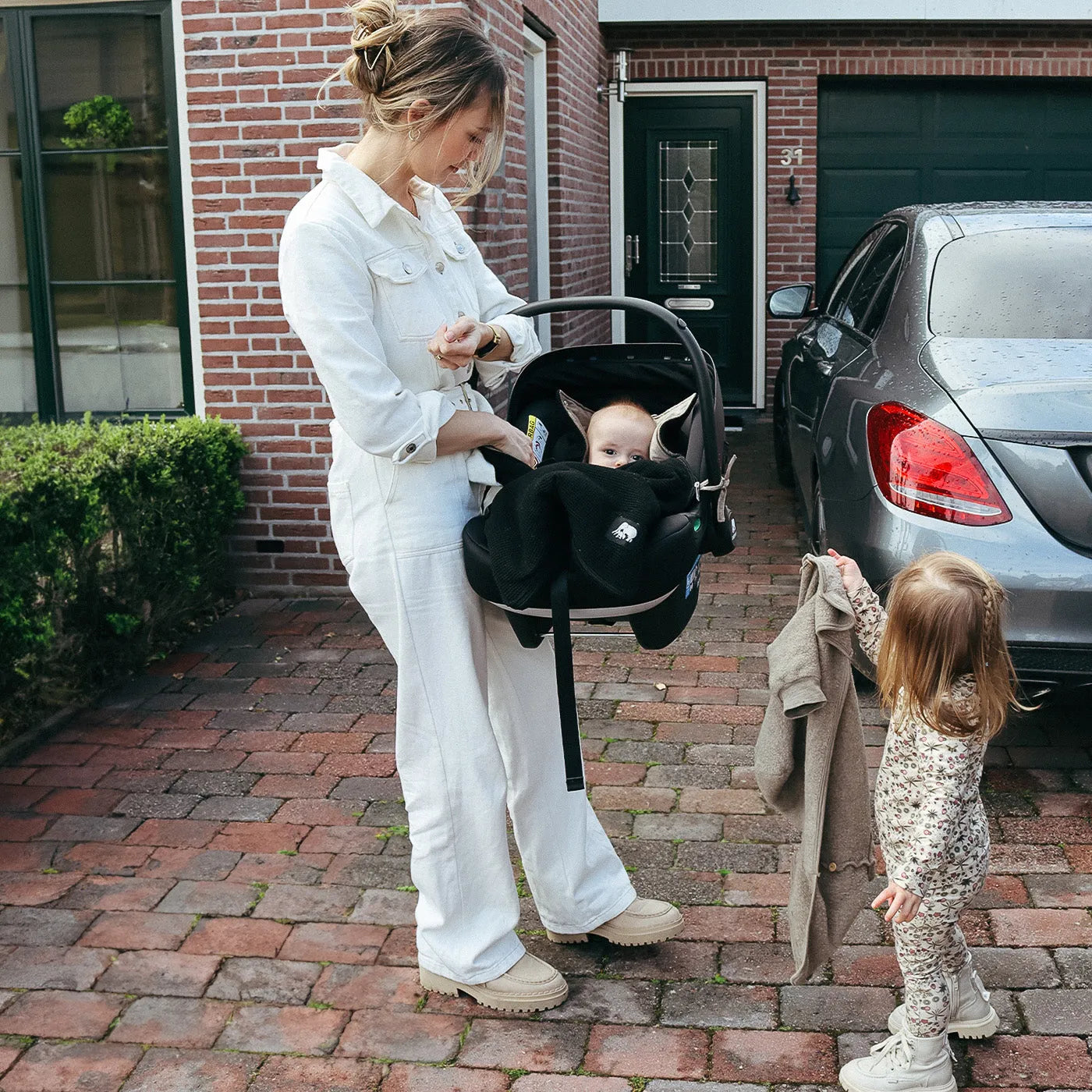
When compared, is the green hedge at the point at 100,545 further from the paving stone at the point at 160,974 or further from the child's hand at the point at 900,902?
the child's hand at the point at 900,902

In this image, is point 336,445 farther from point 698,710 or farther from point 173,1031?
point 698,710

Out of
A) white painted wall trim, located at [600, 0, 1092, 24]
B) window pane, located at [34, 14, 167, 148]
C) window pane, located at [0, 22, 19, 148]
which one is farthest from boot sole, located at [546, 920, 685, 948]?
white painted wall trim, located at [600, 0, 1092, 24]

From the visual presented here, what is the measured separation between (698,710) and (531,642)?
2.13 m

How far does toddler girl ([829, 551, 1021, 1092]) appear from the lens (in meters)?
2.62

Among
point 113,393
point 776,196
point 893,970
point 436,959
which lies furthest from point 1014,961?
point 776,196

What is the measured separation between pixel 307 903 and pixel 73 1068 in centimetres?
80

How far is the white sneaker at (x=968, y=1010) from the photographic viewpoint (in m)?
2.88

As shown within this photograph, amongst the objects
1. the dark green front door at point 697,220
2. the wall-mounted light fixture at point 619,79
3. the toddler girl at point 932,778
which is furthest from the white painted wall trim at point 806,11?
the toddler girl at point 932,778

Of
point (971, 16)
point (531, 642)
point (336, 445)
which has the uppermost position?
point (971, 16)

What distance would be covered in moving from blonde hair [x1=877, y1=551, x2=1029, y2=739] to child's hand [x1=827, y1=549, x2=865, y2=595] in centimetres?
16

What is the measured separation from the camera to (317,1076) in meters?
2.86

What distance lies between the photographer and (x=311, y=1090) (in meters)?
2.81

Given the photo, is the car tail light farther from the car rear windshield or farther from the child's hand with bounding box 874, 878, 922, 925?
the child's hand with bounding box 874, 878, 922, 925

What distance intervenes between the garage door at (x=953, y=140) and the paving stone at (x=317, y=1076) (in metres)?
10.0
